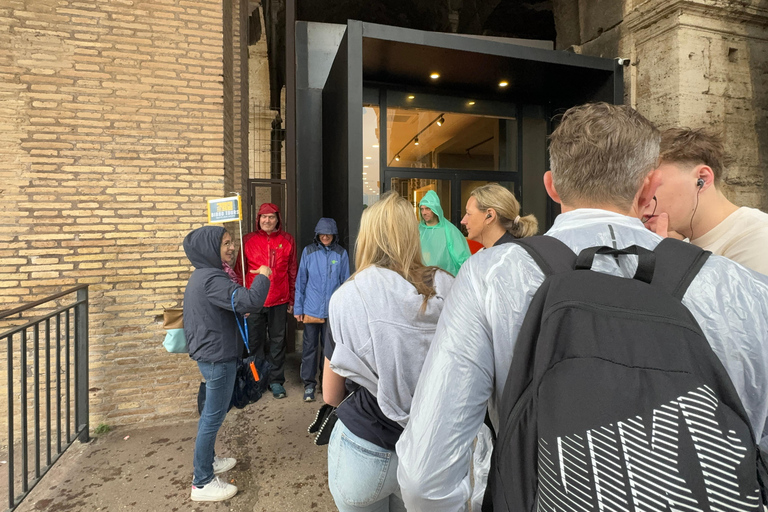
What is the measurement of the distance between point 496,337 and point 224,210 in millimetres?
3649

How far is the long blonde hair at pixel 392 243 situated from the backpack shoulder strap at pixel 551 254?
0.87 meters

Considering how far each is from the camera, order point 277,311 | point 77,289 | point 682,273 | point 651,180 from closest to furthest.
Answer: point 682,273 < point 651,180 < point 77,289 < point 277,311

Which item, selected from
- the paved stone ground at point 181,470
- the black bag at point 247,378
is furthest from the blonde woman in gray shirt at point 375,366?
the black bag at point 247,378

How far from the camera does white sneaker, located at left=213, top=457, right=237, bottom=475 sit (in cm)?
358

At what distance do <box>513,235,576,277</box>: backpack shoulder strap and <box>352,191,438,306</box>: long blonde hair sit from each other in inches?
34.3

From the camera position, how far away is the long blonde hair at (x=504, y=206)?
3258 millimetres

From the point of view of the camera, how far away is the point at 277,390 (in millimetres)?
5211

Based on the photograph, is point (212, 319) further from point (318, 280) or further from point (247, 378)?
point (318, 280)

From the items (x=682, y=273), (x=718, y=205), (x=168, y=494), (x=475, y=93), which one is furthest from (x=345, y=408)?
(x=475, y=93)

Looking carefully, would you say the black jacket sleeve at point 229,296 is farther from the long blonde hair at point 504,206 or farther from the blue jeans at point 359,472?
the long blonde hair at point 504,206

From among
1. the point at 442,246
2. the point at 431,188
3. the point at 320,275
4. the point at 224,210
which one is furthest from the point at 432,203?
the point at 431,188

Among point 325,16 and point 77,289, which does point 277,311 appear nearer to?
point 77,289

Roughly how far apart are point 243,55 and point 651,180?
7871 millimetres

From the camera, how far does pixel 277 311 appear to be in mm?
5500
